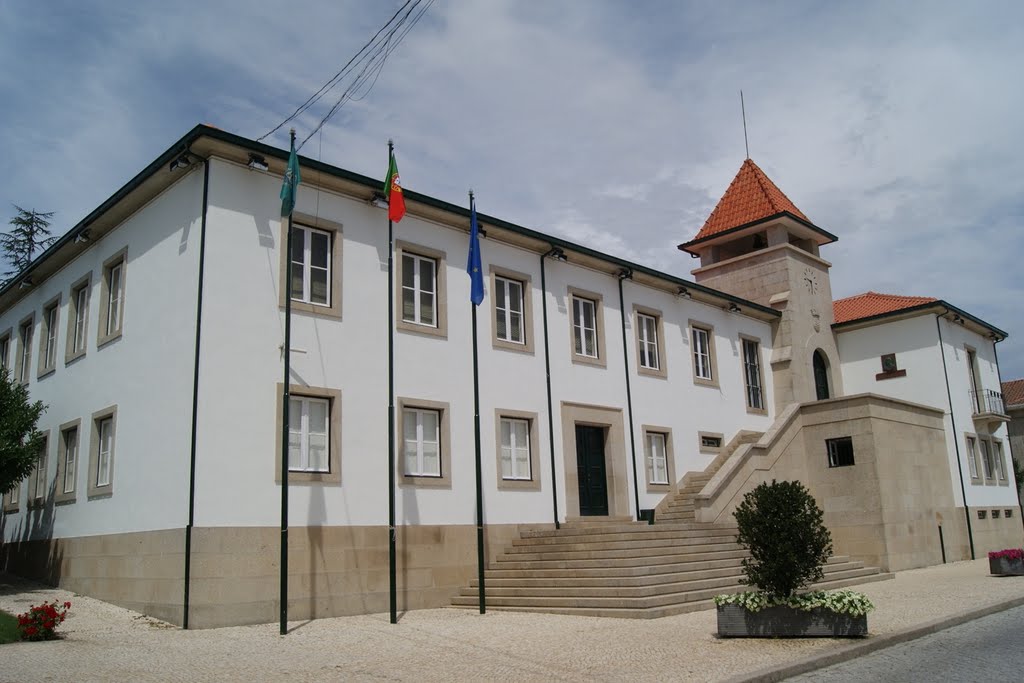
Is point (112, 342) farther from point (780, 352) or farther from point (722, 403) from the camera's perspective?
point (780, 352)

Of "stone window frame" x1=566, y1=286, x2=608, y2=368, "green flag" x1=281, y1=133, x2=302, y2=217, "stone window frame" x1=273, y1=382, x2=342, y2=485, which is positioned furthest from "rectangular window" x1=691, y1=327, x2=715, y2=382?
"green flag" x1=281, y1=133, x2=302, y2=217

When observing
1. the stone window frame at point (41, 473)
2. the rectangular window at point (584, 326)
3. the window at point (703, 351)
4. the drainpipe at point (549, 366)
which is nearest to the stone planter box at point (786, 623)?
the drainpipe at point (549, 366)

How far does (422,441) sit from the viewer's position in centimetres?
1673

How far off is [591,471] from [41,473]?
39.7 feet

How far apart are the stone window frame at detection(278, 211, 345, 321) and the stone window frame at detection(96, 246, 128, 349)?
12.0 ft

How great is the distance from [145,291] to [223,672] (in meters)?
8.69

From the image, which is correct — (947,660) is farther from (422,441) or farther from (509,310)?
(509,310)

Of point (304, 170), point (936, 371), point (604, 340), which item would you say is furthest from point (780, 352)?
point (304, 170)

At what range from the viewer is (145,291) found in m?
15.9

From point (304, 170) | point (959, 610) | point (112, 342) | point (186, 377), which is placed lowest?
point (959, 610)

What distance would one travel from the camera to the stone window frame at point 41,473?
18672 mm

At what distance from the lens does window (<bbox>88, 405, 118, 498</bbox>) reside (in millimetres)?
16084

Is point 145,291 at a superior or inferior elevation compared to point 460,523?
superior

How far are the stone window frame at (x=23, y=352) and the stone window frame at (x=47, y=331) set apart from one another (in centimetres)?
66
